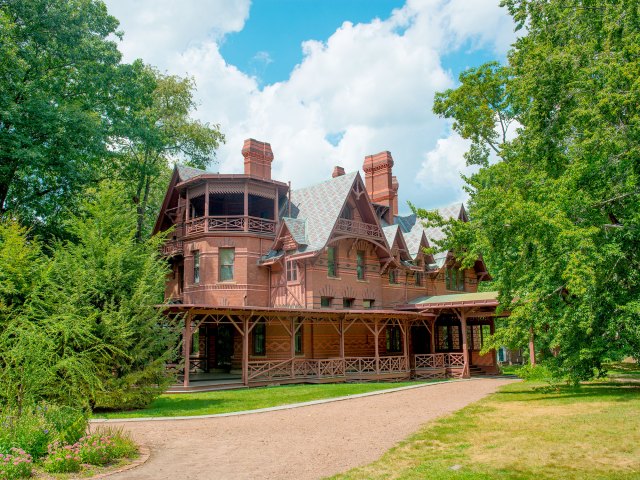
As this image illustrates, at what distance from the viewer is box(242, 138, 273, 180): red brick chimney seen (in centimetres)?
3067

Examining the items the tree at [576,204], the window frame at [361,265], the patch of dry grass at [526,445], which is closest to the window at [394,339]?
the window frame at [361,265]

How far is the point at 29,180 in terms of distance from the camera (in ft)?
92.0

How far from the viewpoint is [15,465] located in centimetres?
768

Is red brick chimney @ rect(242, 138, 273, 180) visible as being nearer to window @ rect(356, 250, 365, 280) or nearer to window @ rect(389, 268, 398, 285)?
window @ rect(356, 250, 365, 280)

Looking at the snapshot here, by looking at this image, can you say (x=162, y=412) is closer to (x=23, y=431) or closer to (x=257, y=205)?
(x=23, y=431)

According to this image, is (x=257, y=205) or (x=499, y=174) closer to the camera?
(x=499, y=174)

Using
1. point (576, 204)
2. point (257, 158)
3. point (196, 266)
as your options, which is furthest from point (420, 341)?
point (576, 204)

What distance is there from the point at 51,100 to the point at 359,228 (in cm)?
1656

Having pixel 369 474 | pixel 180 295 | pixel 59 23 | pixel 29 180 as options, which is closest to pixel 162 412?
pixel 369 474

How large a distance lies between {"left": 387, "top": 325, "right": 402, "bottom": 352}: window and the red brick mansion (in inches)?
2.4

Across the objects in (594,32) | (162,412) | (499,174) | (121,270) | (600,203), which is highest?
(594,32)

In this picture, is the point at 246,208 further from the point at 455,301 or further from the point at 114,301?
the point at 114,301

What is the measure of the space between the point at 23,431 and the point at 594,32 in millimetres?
19736

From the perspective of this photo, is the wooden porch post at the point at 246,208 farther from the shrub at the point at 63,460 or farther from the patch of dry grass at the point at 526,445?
the shrub at the point at 63,460
